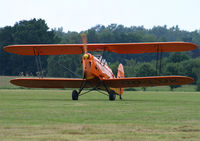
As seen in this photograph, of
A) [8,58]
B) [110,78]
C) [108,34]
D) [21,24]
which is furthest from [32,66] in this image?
[110,78]

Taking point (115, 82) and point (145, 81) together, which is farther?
point (115, 82)

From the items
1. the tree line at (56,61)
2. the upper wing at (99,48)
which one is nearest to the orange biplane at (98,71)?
the upper wing at (99,48)

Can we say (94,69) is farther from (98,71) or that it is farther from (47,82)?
(47,82)

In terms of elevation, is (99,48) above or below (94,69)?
above

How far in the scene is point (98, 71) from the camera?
17875mm

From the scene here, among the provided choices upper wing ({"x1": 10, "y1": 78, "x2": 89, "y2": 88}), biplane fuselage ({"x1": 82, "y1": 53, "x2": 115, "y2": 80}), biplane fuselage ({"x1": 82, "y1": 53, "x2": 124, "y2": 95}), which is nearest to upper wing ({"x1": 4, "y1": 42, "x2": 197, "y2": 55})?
biplane fuselage ({"x1": 82, "y1": 53, "x2": 124, "y2": 95})

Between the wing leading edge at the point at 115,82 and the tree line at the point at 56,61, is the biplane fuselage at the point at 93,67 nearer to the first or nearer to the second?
the wing leading edge at the point at 115,82

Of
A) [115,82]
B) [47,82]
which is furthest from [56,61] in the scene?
[115,82]

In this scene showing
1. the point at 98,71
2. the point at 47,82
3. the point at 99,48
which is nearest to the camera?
the point at 98,71

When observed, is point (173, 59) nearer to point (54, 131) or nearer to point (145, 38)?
point (145, 38)

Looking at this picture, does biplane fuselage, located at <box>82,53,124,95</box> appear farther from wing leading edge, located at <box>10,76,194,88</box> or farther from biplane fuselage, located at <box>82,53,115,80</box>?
wing leading edge, located at <box>10,76,194,88</box>

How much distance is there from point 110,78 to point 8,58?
5091cm

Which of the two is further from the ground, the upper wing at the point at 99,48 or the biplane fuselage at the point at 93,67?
the upper wing at the point at 99,48

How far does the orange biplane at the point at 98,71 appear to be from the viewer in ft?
57.4
